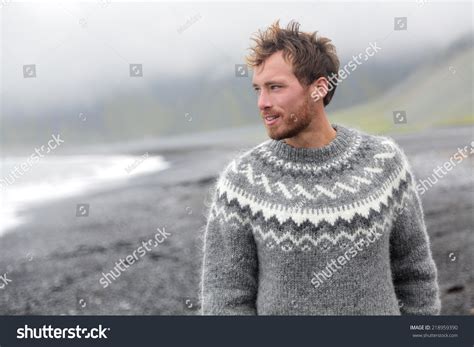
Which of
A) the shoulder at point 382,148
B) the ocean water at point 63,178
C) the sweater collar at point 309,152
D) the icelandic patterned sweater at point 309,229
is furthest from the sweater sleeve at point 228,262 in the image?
the ocean water at point 63,178

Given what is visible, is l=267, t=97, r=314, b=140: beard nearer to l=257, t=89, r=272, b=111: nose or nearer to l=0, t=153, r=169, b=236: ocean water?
l=257, t=89, r=272, b=111: nose

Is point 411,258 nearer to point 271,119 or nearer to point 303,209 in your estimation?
point 303,209

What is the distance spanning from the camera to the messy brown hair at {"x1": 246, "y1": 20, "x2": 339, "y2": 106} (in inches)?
79.7

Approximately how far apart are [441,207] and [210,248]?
250 inches

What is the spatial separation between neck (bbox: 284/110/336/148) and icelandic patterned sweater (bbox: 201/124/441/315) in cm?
2

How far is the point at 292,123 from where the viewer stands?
6.73 feet

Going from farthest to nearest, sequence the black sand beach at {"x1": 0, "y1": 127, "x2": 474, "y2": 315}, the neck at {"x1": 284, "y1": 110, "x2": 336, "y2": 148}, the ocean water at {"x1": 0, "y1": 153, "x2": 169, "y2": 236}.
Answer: the ocean water at {"x1": 0, "y1": 153, "x2": 169, "y2": 236} → the black sand beach at {"x1": 0, "y1": 127, "x2": 474, "y2": 315} → the neck at {"x1": 284, "y1": 110, "x2": 336, "y2": 148}

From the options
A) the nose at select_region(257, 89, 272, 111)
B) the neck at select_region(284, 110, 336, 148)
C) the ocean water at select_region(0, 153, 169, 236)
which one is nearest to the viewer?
the nose at select_region(257, 89, 272, 111)

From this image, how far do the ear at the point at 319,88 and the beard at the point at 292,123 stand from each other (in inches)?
1.5

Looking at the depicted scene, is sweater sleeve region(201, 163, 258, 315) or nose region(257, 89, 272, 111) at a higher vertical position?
nose region(257, 89, 272, 111)

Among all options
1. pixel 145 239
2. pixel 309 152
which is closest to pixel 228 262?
pixel 309 152

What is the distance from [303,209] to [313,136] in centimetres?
29

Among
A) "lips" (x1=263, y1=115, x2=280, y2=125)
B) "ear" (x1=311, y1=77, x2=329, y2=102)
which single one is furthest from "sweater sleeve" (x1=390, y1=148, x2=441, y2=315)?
"lips" (x1=263, y1=115, x2=280, y2=125)
